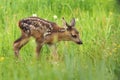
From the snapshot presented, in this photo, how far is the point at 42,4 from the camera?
984 centimetres

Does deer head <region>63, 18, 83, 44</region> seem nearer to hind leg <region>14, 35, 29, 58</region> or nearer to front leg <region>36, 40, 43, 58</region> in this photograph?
front leg <region>36, 40, 43, 58</region>

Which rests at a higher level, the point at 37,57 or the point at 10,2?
the point at 10,2

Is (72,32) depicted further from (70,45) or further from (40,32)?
(40,32)

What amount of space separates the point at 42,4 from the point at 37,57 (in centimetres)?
283

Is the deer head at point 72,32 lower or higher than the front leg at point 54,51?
higher

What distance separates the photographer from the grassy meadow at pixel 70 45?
475 cm

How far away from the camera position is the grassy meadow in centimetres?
475

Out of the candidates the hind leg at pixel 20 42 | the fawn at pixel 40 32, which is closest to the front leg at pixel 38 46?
the fawn at pixel 40 32

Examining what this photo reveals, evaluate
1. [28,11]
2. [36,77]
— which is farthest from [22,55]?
[36,77]

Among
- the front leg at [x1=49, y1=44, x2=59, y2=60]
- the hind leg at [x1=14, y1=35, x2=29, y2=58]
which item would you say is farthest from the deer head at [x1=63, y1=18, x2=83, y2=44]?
the hind leg at [x1=14, y1=35, x2=29, y2=58]

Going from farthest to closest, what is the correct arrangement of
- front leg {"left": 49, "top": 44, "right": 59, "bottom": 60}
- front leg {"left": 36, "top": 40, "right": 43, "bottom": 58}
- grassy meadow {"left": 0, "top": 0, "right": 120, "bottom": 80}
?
front leg {"left": 36, "top": 40, "right": 43, "bottom": 58}, front leg {"left": 49, "top": 44, "right": 59, "bottom": 60}, grassy meadow {"left": 0, "top": 0, "right": 120, "bottom": 80}

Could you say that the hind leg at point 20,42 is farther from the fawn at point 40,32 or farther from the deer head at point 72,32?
the deer head at point 72,32

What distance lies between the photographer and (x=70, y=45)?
25.7 ft

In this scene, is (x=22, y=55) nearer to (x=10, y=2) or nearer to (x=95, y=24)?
(x=95, y=24)
